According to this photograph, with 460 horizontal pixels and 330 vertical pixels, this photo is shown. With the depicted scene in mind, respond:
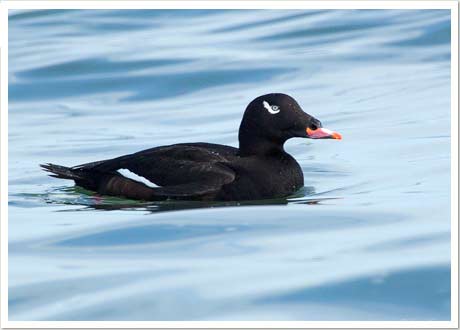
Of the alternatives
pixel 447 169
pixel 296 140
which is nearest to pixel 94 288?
pixel 447 169

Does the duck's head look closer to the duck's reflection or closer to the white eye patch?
the white eye patch

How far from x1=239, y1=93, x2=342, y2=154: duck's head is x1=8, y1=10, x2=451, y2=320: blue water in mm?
404

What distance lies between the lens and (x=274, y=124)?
8.45 meters

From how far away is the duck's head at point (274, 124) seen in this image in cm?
841

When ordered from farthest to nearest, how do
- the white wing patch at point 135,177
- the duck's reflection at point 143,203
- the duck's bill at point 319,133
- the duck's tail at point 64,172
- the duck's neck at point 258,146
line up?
1. the duck's tail at point 64,172
2. the duck's neck at point 258,146
3. the duck's bill at point 319,133
4. the white wing patch at point 135,177
5. the duck's reflection at point 143,203

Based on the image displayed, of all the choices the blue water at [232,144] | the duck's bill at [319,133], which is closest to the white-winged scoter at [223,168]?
the duck's bill at [319,133]

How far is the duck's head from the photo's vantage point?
331 inches

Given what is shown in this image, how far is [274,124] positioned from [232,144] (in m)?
2.26

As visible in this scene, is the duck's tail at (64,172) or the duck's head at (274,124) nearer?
the duck's head at (274,124)

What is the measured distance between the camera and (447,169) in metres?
8.84

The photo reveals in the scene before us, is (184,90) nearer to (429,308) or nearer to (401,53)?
(401,53)

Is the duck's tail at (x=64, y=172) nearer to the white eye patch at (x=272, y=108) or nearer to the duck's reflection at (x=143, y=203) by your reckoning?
the duck's reflection at (x=143, y=203)

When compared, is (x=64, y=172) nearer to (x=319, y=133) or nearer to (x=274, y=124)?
(x=274, y=124)

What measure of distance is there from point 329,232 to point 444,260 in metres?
0.97
